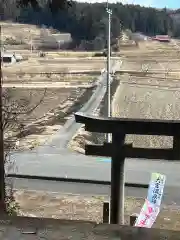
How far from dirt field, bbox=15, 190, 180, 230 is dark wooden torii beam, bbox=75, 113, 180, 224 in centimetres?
678

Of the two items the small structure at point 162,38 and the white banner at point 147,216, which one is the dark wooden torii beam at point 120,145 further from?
the small structure at point 162,38

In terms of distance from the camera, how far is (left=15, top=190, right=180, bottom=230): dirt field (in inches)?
444

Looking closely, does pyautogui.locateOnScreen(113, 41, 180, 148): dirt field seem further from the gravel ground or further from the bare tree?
the bare tree

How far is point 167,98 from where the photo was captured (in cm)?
4138

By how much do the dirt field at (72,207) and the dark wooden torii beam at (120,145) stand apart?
6.78 m

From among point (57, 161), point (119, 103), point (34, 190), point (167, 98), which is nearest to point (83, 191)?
point (34, 190)

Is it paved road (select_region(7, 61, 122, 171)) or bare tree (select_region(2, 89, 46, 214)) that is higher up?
bare tree (select_region(2, 89, 46, 214))

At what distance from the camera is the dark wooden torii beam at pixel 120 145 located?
145 inches

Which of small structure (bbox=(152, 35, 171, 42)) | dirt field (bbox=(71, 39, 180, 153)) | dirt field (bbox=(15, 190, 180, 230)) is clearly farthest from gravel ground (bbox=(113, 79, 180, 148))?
small structure (bbox=(152, 35, 171, 42))

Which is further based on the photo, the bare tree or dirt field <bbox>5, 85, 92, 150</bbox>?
Answer: dirt field <bbox>5, 85, 92, 150</bbox>

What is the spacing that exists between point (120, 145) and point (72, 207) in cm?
865

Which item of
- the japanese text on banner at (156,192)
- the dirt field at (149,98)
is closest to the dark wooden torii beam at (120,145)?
the japanese text on banner at (156,192)

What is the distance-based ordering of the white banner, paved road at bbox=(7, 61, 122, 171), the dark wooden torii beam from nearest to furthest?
1. the dark wooden torii beam
2. the white banner
3. paved road at bbox=(7, 61, 122, 171)

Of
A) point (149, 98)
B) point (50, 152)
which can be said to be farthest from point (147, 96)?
point (50, 152)
